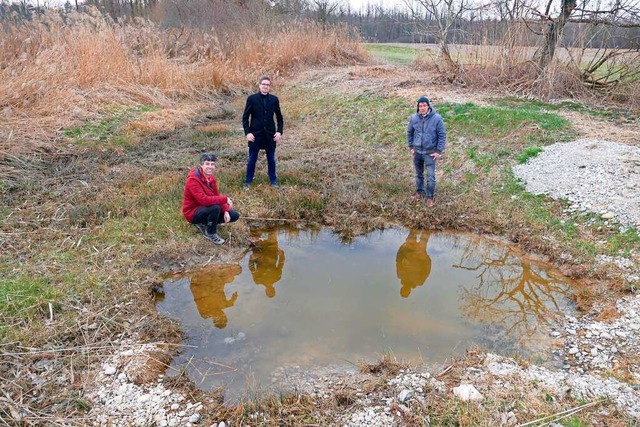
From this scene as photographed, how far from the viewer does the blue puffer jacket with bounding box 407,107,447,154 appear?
6.41 m

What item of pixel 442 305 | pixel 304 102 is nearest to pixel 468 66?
pixel 304 102

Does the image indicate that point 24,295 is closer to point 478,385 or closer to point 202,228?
point 202,228

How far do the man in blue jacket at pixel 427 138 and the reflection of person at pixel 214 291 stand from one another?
3218mm

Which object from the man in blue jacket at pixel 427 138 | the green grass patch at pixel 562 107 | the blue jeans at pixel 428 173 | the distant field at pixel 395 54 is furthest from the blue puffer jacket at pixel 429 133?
the distant field at pixel 395 54

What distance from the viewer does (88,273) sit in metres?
4.66

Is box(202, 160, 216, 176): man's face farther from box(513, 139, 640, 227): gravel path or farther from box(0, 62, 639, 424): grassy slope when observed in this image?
box(513, 139, 640, 227): gravel path

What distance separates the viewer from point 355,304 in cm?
463

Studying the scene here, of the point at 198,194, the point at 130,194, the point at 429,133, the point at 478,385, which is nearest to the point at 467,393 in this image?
the point at 478,385

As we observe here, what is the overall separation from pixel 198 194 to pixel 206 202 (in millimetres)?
143

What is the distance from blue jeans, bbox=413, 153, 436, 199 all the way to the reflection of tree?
126cm

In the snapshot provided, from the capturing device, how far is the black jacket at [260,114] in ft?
22.3

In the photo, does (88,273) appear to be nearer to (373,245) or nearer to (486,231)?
(373,245)

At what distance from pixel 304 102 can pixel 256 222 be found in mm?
7636

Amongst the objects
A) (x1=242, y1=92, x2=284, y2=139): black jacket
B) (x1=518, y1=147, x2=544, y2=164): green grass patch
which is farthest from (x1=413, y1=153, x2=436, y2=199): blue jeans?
(x1=242, y1=92, x2=284, y2=139): black jacket
